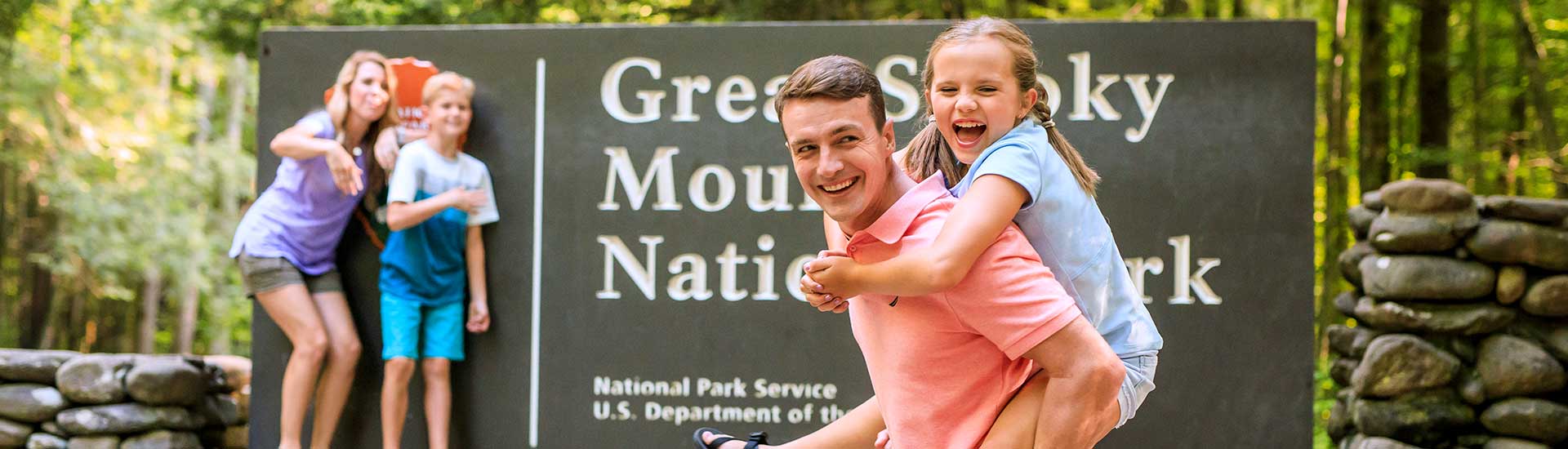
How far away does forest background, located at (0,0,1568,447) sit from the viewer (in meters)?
8.90

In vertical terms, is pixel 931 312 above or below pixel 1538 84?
below

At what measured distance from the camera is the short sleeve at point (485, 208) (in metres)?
5.53

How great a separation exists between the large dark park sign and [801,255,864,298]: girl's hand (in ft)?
11.0

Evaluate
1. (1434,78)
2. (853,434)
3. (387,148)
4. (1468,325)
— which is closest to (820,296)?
(853,434)

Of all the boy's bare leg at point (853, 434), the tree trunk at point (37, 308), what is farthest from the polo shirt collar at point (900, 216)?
the tree trunk at point (37, 308)

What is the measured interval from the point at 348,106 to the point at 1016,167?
384 cm

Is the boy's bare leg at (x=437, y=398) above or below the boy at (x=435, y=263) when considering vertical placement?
below

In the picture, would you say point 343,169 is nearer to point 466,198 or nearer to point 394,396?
point 466,198

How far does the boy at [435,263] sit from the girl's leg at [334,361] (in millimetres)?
152

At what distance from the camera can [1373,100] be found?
9.32 meters

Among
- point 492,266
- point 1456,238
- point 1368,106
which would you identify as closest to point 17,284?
point 492,266

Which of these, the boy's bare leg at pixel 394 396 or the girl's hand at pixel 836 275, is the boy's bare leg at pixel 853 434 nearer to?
the girl's hand at pixel 836 275

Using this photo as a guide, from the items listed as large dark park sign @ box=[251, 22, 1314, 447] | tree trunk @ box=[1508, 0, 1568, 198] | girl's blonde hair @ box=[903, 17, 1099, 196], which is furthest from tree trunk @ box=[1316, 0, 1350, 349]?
girl's blonde hair @ box=[903, 17, 1099, 196]

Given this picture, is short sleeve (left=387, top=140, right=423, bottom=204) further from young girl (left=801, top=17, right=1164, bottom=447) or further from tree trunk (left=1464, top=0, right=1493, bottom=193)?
tree trunk (left=1464, top=0, right=1493, bottom=193)
